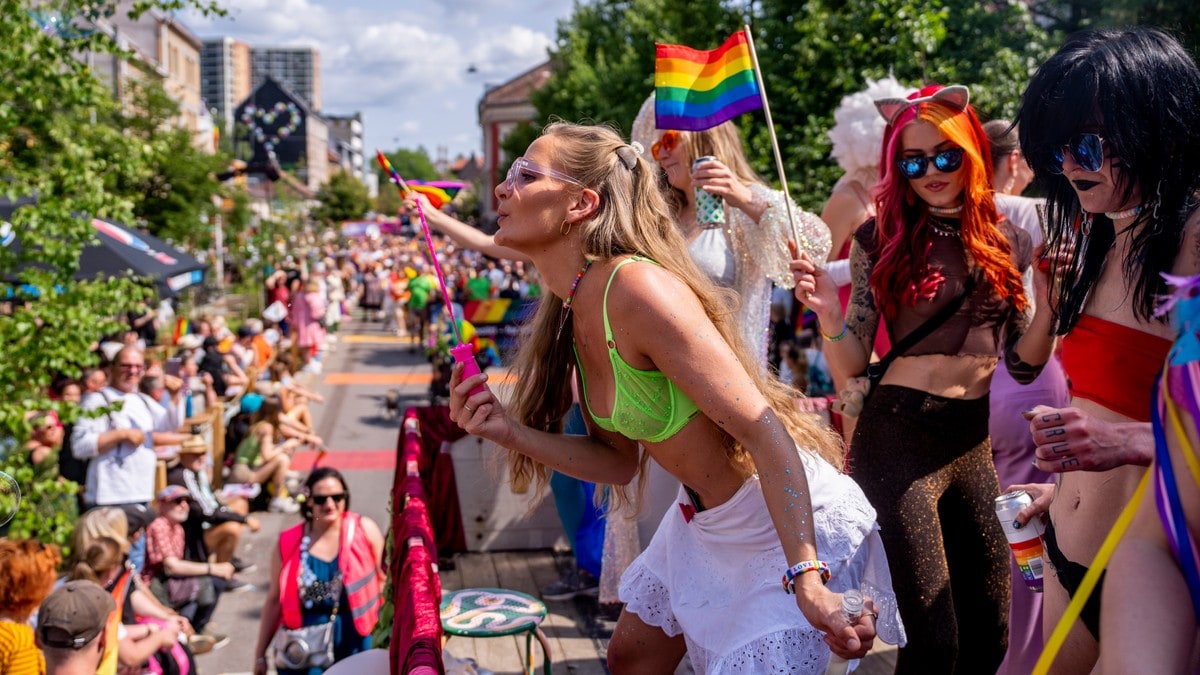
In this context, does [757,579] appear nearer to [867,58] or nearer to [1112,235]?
[1112,235]

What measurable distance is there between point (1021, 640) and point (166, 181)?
1130 inches

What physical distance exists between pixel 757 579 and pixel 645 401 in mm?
468

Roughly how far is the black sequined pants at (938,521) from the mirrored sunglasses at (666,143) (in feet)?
4.22

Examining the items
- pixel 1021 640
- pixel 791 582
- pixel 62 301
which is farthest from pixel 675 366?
pixel 62 301

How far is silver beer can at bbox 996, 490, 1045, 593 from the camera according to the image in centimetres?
236

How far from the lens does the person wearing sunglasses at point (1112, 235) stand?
199 centimetres

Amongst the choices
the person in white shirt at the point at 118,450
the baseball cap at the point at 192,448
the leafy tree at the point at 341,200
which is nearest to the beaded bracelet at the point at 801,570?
the person in white shirt at the point at 118,450

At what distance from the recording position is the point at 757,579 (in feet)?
7.94

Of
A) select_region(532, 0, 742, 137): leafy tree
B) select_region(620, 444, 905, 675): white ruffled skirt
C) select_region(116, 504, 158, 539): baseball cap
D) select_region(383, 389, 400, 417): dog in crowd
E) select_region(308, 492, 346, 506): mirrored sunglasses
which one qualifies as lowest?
select_region(383, 389, 400, 417): dog in crowd

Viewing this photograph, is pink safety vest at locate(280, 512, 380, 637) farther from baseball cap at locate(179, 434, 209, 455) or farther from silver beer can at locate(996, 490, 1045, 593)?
silver beer can at locate(996, 490, 1045, 593)

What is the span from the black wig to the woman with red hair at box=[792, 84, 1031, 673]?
0.94 m

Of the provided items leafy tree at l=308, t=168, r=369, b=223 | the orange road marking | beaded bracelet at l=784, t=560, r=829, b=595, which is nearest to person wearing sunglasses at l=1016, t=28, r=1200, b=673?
beaded bracelet at l=784, t=560, r=829, b=595

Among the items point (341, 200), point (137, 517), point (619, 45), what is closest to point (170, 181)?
point (619, 45)

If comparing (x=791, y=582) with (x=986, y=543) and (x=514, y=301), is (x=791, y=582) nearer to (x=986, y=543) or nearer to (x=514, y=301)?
(x=986, y=543)
